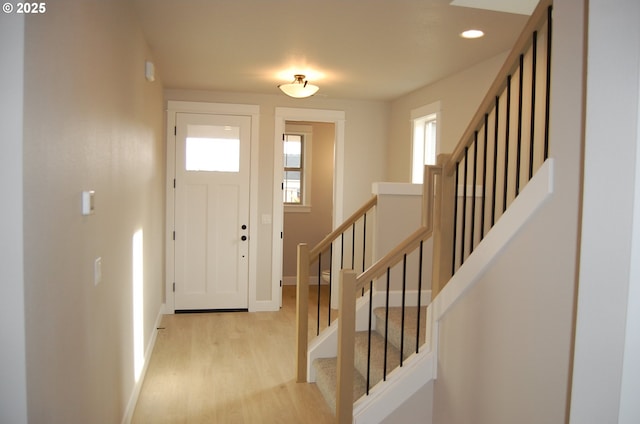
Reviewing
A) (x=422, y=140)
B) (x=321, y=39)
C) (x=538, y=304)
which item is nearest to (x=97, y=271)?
(x=538, y=304)

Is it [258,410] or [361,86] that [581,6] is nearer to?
[258,410]

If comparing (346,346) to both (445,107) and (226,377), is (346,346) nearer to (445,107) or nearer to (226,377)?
(226,377)

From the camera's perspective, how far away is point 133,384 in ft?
10.2

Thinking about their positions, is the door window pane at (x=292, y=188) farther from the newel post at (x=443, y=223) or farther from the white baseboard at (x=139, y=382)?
the newel post at (x=443, y=223)

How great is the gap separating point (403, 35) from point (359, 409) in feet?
8.25

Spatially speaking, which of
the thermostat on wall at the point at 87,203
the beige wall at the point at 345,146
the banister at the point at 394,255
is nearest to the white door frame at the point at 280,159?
the beige wall at the point at 345,146

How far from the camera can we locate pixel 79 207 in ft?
5.96

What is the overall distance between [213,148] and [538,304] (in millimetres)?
4422

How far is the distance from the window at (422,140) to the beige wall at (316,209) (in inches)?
85.6

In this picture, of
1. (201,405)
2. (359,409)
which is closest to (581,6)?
(359,409)

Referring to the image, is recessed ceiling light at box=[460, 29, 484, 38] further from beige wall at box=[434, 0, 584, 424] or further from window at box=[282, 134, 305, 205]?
window at box=[282, 134, 305, 205]

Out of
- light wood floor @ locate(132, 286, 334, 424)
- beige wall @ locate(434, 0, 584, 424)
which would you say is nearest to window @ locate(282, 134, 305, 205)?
light wood floor @ locate(132, 286, 334, 424)

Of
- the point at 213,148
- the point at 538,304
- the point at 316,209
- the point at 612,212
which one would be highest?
the point at 213,148

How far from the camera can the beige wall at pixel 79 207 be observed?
1338mm
